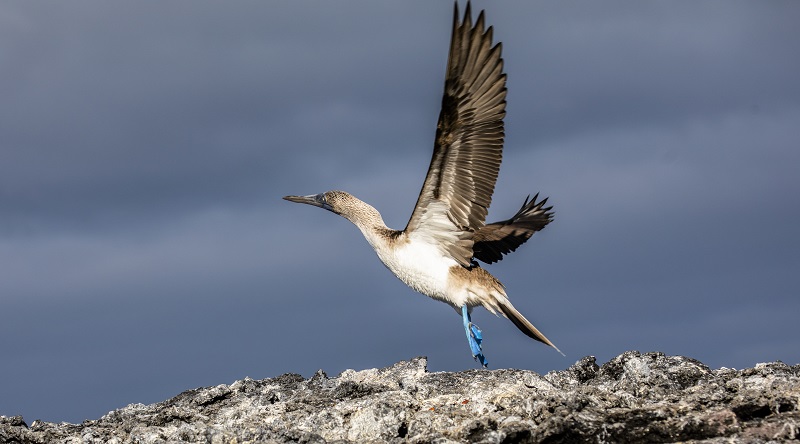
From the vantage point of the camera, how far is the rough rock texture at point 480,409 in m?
6.38

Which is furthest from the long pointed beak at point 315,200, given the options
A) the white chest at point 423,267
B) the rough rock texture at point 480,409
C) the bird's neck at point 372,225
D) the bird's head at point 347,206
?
the rough rock texture at point 480,409

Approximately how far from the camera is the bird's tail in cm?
1190

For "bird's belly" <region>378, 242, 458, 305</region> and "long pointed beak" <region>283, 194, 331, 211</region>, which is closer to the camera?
"bird's belly" <region>378, 242, 458, 305</region>

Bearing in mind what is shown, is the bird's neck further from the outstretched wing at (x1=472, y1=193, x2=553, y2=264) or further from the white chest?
the outstretched wing at (x1=472, y1=193, x2=553, y2=264)

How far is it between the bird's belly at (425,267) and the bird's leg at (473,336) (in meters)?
0.24

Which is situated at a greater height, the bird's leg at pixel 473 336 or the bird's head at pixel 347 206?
the bird's head at pixel 347 206

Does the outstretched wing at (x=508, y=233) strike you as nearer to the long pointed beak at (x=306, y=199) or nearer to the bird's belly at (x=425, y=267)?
the bird's belly at (x=425, y=267)

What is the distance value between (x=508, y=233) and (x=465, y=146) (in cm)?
366

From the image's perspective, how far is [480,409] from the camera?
24.3 feet

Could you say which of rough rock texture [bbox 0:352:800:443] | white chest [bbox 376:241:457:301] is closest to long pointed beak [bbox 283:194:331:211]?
white chest [bbox 376:241:457:301]

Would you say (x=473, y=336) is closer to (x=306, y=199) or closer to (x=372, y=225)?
(x=372, y=225)

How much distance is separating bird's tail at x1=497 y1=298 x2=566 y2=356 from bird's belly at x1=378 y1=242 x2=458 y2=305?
681 millimetres

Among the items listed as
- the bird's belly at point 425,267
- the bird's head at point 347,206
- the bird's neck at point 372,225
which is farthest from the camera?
the bird's head at point 347,206

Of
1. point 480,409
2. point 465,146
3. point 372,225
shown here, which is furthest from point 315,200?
point 480,409
